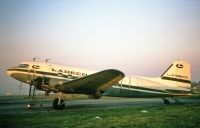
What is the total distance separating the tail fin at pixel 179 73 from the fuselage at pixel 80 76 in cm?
34

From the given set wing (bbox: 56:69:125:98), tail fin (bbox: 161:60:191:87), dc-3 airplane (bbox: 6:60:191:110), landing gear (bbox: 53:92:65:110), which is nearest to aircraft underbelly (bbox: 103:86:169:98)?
dc-3 airplane (bbox: 6:60:191:110)

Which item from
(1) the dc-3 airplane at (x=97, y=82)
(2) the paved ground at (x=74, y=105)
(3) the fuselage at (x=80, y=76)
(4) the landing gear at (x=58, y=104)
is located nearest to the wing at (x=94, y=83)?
(1) the dc-3 airplane at (x=97, y=82)

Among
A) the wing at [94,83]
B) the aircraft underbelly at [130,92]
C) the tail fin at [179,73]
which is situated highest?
the tail fin at [179,73]

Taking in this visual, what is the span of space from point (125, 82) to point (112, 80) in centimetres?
260

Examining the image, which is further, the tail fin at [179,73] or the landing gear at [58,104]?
the tail fin at [179,73]

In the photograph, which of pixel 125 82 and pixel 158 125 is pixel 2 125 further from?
pixel 125 82

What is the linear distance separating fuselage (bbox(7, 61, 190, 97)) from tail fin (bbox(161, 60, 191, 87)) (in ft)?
1.11

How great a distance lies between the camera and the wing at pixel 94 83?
1551 centimetres

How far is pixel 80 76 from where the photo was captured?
62.4ft

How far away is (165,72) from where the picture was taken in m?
21.0

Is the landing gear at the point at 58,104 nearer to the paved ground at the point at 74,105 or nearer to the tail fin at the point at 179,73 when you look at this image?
the paved ground at the point at 74,105

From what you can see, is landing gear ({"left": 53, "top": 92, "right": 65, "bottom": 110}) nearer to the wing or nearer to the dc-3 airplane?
the dc-3 airplane

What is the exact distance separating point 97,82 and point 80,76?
2583mm

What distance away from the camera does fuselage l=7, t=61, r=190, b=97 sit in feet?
60.8
